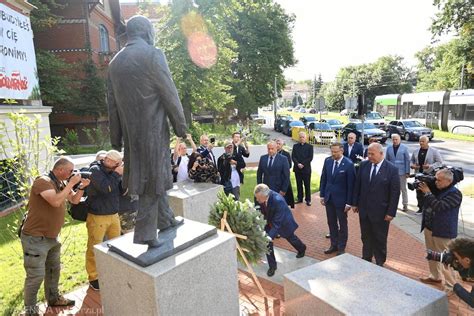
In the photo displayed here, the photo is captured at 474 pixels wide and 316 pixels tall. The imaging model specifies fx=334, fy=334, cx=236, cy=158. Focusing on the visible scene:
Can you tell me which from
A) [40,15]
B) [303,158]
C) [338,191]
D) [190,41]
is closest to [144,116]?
[338,191]

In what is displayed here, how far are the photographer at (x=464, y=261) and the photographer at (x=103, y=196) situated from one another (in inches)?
172

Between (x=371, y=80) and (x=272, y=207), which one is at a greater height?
(x=371, y=80)

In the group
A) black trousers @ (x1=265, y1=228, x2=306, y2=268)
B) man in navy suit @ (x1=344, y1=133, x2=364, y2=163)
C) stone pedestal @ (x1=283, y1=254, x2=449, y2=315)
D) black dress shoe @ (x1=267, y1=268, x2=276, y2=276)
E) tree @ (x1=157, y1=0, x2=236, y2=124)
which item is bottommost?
black dress shoe @ (x1=267, y1=268, x2=276, y2=276)

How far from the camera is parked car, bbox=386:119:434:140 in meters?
25.0

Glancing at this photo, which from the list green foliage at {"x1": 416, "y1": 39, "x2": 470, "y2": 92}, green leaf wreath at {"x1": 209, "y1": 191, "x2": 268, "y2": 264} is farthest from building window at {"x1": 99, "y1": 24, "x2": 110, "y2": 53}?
green foliage at {"x1": 416, "y1": 39, "x2": 470, "y2": 92}

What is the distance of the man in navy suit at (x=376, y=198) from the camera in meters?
5.24

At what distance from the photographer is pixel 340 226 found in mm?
6297

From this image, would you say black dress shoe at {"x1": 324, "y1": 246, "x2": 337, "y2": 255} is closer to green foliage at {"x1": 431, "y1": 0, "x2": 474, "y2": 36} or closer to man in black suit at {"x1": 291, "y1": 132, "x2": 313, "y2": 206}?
man in black suit at {"x1": 291, "y1": 132, "x2": 313, "y2": 206}

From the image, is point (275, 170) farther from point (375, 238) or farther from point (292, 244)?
point (375, 238)

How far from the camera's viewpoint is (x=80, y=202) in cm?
506

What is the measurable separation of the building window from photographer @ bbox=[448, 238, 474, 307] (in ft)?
81.7

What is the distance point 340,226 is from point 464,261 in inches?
119

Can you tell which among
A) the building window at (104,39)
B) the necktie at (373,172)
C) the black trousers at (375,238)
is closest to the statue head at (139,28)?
the necktie at (373,172)

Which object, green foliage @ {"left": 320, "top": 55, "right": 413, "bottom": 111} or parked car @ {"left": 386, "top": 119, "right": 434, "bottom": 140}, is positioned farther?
green foliage @ {"left": 320, "top": 55, "right": 413, "bottom": 111}
